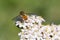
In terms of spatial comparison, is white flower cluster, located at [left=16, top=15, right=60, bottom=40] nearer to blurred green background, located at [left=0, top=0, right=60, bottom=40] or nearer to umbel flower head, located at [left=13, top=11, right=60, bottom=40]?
umbel flower head, located at [left=13, top=11, right=60, bottom=40]

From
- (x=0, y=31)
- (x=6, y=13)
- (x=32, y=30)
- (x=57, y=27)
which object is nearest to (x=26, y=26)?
(x=32, y=30)

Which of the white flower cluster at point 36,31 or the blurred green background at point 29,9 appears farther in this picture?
the blurred green background at point 29,9

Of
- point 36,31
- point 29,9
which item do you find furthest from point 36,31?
point 29,9

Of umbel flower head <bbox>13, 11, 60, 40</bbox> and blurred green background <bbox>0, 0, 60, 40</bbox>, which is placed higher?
blurred green background <bbox>0, 0, 60, 40</bbox>

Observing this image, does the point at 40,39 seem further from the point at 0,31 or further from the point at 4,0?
the point at 4,0

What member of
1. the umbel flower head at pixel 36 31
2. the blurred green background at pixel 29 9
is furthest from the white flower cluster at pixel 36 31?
the blurred green background at pixel 29 9

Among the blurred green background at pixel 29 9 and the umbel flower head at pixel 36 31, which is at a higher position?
the blurred green background at pixel 29 9

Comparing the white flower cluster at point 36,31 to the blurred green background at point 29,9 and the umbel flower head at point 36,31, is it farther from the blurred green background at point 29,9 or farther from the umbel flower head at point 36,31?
the blurred green background at point 29,9

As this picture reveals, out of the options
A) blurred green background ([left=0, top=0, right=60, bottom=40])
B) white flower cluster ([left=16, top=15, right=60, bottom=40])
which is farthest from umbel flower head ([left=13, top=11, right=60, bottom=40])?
blurred green background ([left=0, top=0, right=60, bottom=40])

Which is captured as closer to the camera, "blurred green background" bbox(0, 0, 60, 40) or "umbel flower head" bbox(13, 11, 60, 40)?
"umbel flower head" bbox(13, 11, 60, 40)
